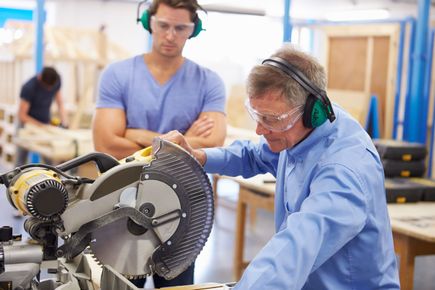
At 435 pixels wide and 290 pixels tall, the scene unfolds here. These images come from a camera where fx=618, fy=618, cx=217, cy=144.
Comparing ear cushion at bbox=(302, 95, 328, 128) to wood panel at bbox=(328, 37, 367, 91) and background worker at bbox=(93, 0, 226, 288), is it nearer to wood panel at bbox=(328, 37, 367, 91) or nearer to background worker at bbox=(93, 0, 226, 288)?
background worker at bbox=(93, 0, 226, 288)

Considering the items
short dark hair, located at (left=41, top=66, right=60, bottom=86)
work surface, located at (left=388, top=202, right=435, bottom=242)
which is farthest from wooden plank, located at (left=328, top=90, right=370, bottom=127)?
work surface, located at (left=388, top=202, right=435, bottom=242)

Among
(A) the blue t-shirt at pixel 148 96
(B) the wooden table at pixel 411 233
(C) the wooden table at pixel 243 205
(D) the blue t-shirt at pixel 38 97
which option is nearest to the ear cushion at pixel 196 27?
(A) the blue t-shirt at pixel 148 96

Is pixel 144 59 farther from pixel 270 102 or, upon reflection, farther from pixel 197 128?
pixel 270 102

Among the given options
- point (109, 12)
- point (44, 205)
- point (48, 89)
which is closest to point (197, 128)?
point (44, 205)

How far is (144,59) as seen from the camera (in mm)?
2471

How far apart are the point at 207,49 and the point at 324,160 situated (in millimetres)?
11874

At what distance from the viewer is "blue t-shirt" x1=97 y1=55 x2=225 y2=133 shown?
2.41 metres

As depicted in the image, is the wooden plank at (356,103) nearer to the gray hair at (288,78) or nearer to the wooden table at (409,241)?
the wooden table at (409,241)

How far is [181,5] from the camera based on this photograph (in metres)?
2.35

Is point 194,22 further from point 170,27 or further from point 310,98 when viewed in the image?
point 310,98

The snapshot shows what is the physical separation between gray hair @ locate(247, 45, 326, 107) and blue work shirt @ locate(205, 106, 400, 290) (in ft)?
0.43

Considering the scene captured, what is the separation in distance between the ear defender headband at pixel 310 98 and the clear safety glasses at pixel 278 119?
0.02 meters

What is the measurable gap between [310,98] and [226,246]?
13.7ft

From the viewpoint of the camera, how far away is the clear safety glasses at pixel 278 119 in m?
1.46
